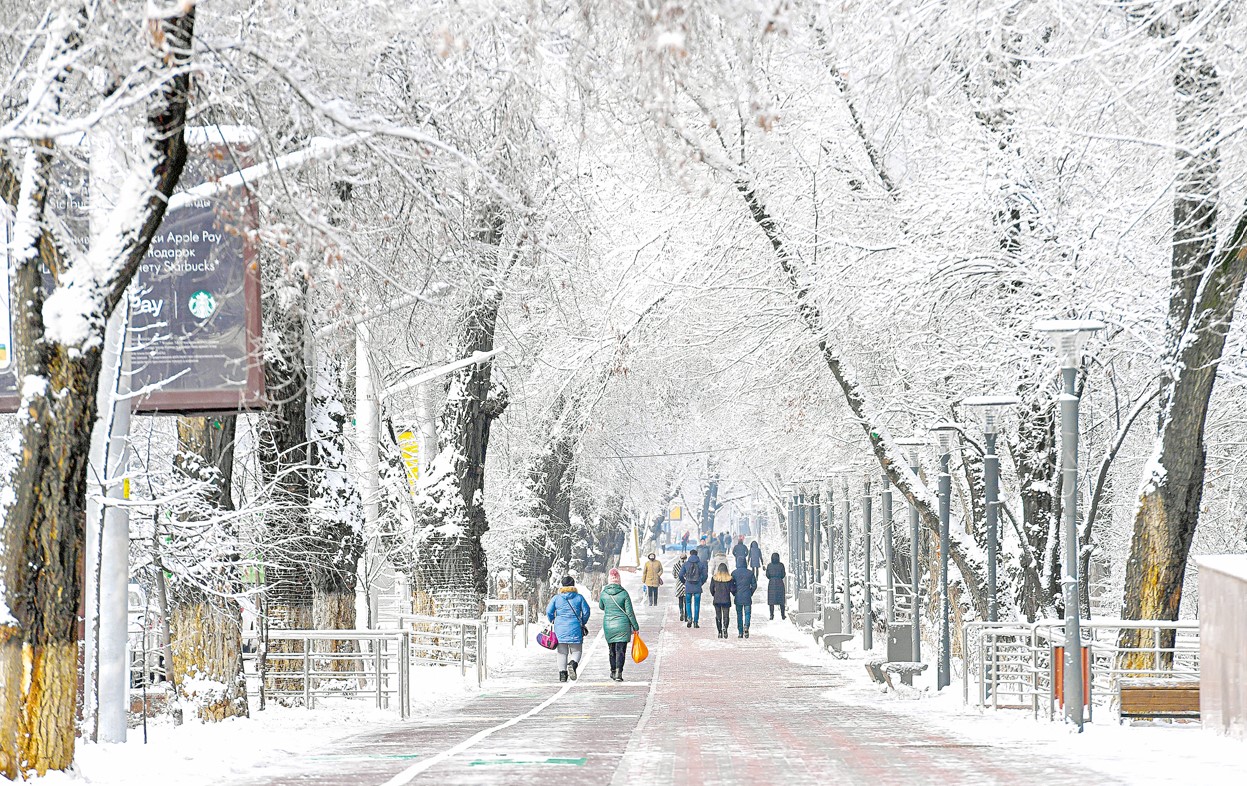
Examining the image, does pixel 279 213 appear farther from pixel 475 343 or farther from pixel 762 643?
pixel 762 643

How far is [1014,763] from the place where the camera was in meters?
13.1

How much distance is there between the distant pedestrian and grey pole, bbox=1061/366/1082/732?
33.4ft

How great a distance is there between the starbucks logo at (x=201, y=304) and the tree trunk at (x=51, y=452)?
116 inches

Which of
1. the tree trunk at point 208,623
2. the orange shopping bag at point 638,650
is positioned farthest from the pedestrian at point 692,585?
the tree trunk at point 208,623

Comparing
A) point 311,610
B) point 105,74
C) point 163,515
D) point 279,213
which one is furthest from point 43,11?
point 311,610

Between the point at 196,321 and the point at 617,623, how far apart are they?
13.7 metres

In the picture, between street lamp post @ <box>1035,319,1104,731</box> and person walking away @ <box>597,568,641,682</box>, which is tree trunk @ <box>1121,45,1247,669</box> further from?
person walking away @ <box>597,568,641,682</box>

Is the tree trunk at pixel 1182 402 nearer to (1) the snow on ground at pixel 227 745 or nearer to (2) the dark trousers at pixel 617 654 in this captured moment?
(1) the snow on ground at pixel 227 745

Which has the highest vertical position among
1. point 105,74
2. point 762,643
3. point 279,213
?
point 105,74

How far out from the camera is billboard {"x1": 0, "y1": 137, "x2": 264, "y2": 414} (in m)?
13.4

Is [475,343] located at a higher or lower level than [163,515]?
higher

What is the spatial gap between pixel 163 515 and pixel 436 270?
3802 mm

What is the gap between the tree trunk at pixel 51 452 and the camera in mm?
10125

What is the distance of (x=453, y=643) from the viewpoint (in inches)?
1167
